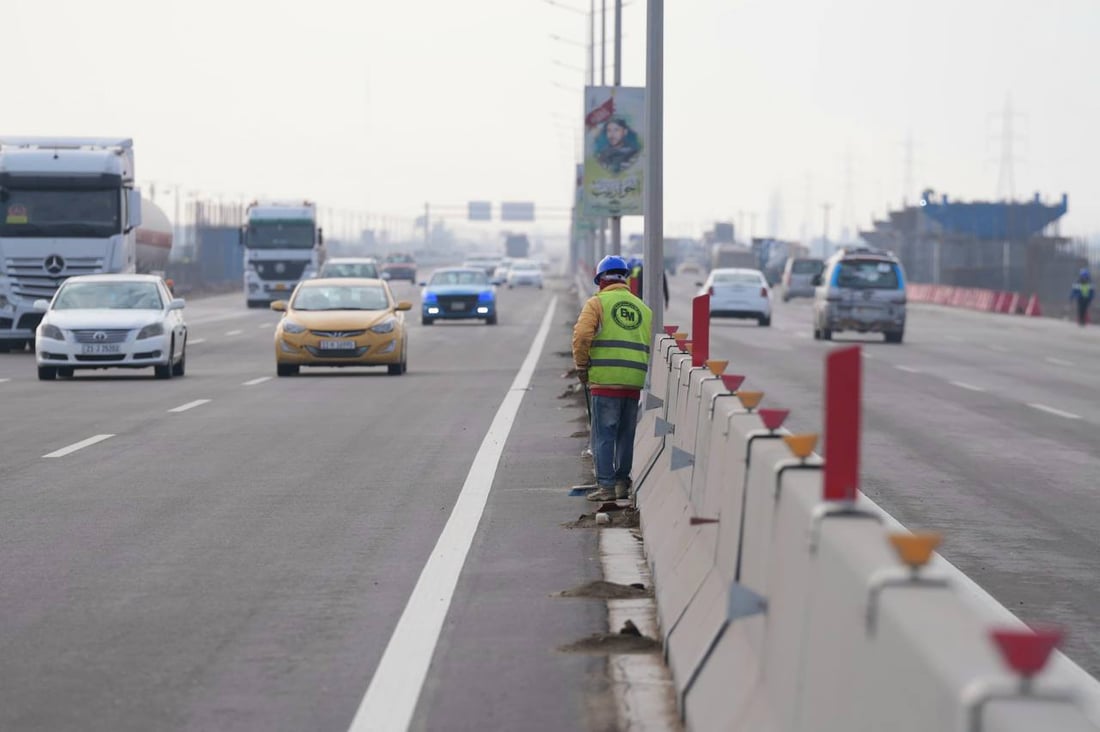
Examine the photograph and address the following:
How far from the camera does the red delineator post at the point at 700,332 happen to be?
38.6 feet

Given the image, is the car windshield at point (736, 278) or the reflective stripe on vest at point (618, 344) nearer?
the reflective stripe on vest at point (618, 344)

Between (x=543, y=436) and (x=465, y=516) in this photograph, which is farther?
(x=543, y=436)

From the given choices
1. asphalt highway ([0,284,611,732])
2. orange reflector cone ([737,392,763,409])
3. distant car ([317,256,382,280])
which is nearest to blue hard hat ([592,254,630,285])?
asphalt highway ([0,284,611,732])

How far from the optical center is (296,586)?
965 centimetres

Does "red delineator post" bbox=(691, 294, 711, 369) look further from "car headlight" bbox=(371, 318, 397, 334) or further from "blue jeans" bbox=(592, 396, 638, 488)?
"car headlight" bbox=(371, 318, 397, 334)

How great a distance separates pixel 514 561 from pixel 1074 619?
2.93 metres

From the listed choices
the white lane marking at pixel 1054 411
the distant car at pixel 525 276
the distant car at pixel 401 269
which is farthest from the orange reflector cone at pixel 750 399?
the distant car at pixel 401 269

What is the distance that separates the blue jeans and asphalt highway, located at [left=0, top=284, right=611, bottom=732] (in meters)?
0.34

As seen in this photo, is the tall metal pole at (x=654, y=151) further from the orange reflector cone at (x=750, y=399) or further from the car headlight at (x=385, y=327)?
the orange reflector cone at (x=750, y=399)

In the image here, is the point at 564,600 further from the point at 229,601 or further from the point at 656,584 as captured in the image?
the point at 229,601

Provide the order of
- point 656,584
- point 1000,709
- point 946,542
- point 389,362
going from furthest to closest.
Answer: point 389,362 < point 946,542 < point 656,584 < point 1000,709

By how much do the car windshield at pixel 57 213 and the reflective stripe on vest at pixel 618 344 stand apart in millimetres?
23380

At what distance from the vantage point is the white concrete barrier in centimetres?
343

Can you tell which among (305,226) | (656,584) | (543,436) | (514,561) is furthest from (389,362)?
(305,226)
